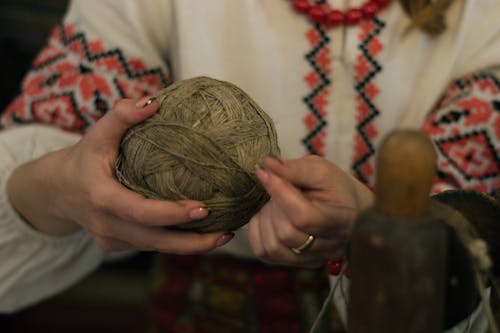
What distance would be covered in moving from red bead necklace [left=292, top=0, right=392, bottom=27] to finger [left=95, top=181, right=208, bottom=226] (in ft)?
1.13

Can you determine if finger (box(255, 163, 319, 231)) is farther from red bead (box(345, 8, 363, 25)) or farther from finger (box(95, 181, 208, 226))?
red bead (box(345, 8, 363, 25))

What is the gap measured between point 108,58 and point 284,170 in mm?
413

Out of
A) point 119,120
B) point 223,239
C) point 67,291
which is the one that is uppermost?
point 119,120

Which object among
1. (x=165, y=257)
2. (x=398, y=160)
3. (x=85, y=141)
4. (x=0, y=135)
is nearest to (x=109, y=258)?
(x=165, y=257)

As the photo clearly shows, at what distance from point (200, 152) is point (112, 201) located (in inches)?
3.6

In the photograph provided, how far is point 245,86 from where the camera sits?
0.82 metres

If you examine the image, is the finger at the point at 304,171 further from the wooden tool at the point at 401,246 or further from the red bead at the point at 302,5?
the red bead at the point at 302,5

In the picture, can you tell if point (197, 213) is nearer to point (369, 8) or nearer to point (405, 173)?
point (405, 173)

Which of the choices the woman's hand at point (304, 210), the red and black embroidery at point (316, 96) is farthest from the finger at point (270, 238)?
the red and black embroidery at point (316, 96)

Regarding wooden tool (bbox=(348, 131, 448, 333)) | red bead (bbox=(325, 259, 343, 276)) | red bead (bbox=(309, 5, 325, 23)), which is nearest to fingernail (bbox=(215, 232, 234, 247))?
red bead (bbox=(325, 259, 343, 276))

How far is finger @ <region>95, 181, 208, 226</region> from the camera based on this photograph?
531 mm

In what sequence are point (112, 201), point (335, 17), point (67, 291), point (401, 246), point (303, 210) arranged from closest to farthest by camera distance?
point (401, 246)
point (303, 210)
point (112, 201)
point (335, 17)
point (67, 291)

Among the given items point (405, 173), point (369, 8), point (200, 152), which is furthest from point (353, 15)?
point (405, 173)

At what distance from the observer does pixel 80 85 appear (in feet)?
2.64
